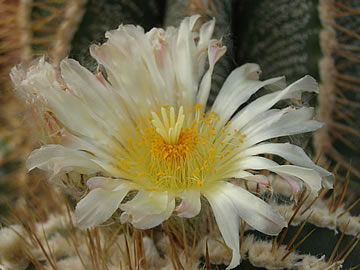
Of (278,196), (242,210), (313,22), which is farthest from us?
(313,22)

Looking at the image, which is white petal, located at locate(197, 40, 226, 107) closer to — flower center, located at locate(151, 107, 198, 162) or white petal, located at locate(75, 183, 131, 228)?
flower center, located at locate(151, 107, 198, 162)

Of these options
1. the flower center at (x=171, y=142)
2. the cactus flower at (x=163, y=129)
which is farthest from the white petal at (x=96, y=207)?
the flower center at (x=171, y=142)

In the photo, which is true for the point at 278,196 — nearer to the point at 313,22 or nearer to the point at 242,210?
the point at 242,210

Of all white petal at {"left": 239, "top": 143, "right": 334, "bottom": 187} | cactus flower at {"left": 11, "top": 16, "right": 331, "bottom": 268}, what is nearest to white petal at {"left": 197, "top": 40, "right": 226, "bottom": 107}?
cactus flower at {"left": 11, "top": 16, "right": 331, "bottom": 268}

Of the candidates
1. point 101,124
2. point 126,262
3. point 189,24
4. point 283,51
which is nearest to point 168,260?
point 126,262

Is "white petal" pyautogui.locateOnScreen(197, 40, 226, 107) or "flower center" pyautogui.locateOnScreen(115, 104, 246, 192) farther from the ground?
"white petal" pyautogui.locateOnScreen(197, 40, 226, 107)

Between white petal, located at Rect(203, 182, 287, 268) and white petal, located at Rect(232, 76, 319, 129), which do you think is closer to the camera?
white petal, located at Rect(203, 182, 287, 268)
